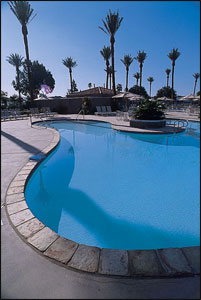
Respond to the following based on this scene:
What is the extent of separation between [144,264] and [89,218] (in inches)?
60.3

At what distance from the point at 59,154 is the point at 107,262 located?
4.77 m

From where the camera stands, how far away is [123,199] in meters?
3.50

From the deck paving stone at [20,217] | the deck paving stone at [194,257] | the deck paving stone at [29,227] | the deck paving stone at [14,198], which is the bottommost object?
the deck paving stone at [194,257]

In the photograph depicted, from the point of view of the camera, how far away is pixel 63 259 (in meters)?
1.67

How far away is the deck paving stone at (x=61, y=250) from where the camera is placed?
1688 mm

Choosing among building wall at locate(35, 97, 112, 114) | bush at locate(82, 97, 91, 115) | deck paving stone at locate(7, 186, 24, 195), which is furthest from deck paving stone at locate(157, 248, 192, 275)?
building wall at locate(35, 97, 112, 114)

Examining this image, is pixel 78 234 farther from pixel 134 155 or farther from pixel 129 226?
pixel 134 155

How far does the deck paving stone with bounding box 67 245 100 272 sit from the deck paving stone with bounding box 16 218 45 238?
2.08 ft

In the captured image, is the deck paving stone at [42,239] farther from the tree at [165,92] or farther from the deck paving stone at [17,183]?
the tree at [165,92]

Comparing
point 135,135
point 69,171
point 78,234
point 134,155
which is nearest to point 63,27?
point 78,234

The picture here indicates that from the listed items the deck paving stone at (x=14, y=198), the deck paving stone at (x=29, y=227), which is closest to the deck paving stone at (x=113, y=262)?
the deck paving stone at (x=29, y=227)

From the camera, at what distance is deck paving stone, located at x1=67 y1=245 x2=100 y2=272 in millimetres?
1594

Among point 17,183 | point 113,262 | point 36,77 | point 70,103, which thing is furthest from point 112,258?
point 36,77

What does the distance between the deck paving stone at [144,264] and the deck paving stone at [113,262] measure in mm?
56
